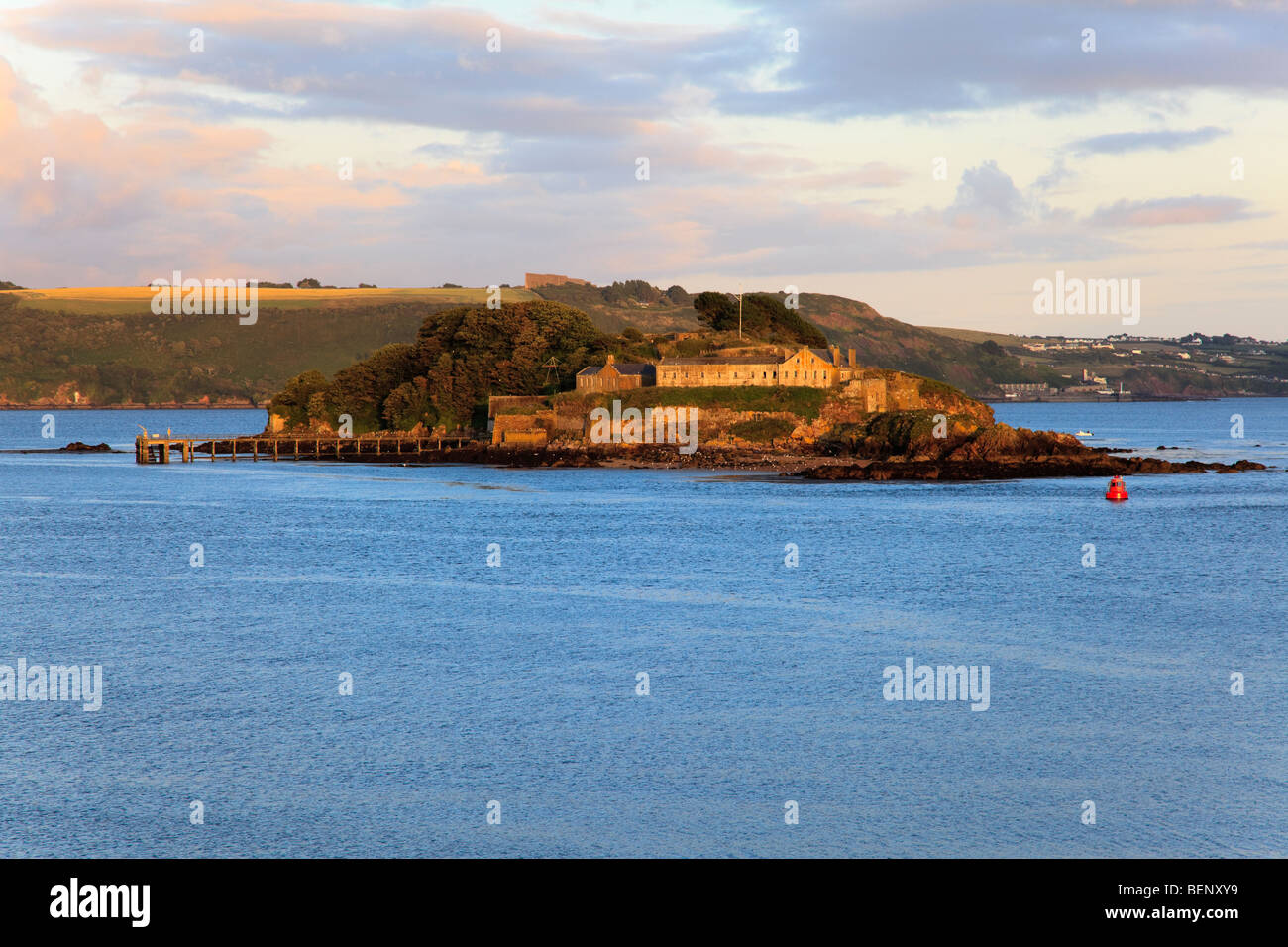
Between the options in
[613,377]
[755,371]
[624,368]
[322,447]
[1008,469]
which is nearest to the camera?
[1008,469]

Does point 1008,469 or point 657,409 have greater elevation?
point 657,409

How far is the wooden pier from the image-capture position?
413 ft

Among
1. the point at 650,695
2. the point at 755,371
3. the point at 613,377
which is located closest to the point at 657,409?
the point at 613,377

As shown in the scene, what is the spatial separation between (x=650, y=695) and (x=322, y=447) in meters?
112

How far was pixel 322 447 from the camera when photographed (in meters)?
131

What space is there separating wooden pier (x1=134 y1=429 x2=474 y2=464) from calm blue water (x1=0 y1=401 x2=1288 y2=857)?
6824 cm

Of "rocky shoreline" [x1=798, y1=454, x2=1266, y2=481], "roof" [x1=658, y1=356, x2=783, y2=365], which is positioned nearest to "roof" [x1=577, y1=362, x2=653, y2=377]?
"roof" [x1=658, y1=356, x2=783, y2=365]

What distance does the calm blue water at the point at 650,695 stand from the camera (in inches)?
680

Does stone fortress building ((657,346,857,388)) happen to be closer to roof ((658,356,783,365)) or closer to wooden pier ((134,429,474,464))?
roof ((658,356,783,365))

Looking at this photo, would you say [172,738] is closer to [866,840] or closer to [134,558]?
[866,840]

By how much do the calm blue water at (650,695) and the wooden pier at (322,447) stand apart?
68.2 meters

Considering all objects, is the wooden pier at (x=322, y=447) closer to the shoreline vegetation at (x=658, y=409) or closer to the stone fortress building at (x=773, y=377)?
the shoreline vegetation at (x=658, y=409)

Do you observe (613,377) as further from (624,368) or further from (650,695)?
(650,695)

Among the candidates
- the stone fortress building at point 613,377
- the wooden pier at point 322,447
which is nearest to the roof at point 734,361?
the stone fortress building at point 613,377
